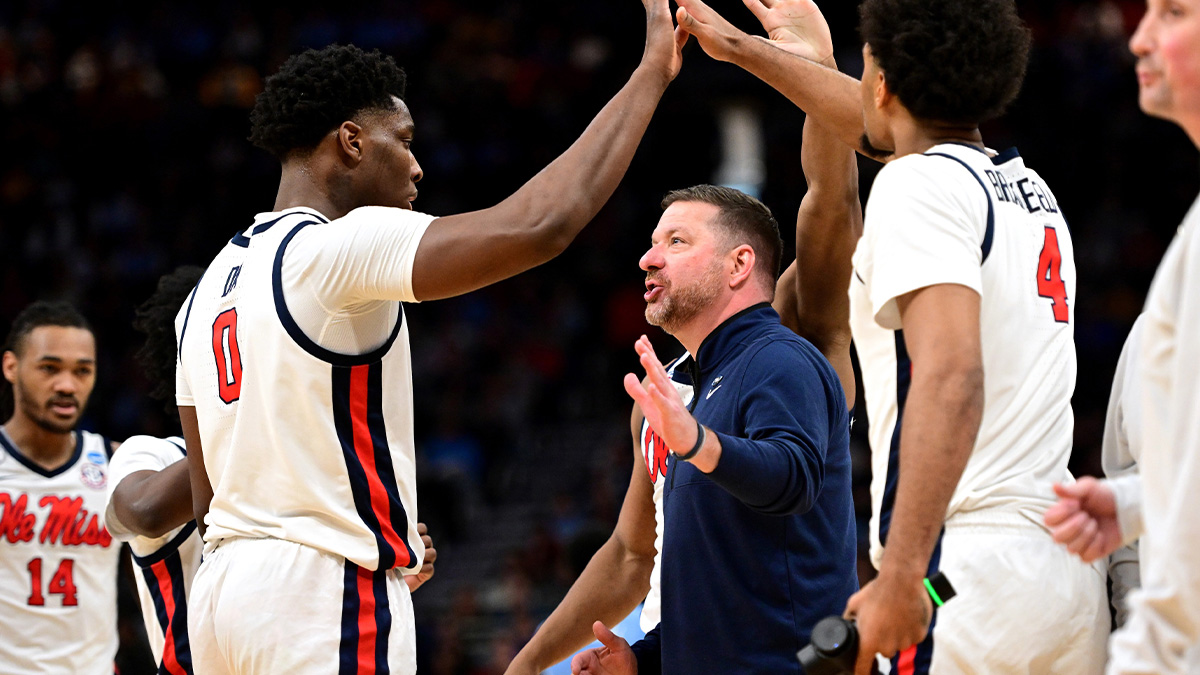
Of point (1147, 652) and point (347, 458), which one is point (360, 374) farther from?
point (1147, 652)

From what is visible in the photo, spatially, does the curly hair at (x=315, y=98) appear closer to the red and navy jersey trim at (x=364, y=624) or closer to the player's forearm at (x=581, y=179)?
the player's forearm at (x=581, y=179)

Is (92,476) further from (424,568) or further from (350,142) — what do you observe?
(350,142)

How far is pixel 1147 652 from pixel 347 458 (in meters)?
2.35

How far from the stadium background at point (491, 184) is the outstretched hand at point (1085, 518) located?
9.36m

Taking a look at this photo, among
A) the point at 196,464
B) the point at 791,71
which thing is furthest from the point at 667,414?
the point at 196,464

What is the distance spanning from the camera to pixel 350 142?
4.27 m

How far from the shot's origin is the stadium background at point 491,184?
1380cm

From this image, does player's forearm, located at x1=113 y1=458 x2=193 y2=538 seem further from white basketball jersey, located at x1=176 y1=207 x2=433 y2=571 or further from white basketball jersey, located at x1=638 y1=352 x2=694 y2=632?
white basketball jersey, located at x1=638 y1=352 x2=694 y2=632

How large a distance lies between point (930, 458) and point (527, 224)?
4.59 ft

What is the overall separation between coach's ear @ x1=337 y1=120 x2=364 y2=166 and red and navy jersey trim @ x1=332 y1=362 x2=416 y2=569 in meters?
0.76

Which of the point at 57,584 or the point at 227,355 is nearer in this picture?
the point at 227,355

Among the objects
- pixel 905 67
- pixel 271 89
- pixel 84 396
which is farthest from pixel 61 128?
pixel 905 67

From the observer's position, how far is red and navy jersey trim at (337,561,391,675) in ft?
12.5

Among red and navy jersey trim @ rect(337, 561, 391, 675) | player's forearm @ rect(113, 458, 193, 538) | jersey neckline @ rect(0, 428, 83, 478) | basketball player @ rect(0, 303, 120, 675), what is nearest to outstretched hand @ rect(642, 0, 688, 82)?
red and navy jersey trim @ rect(337, 561, 391, 675)
